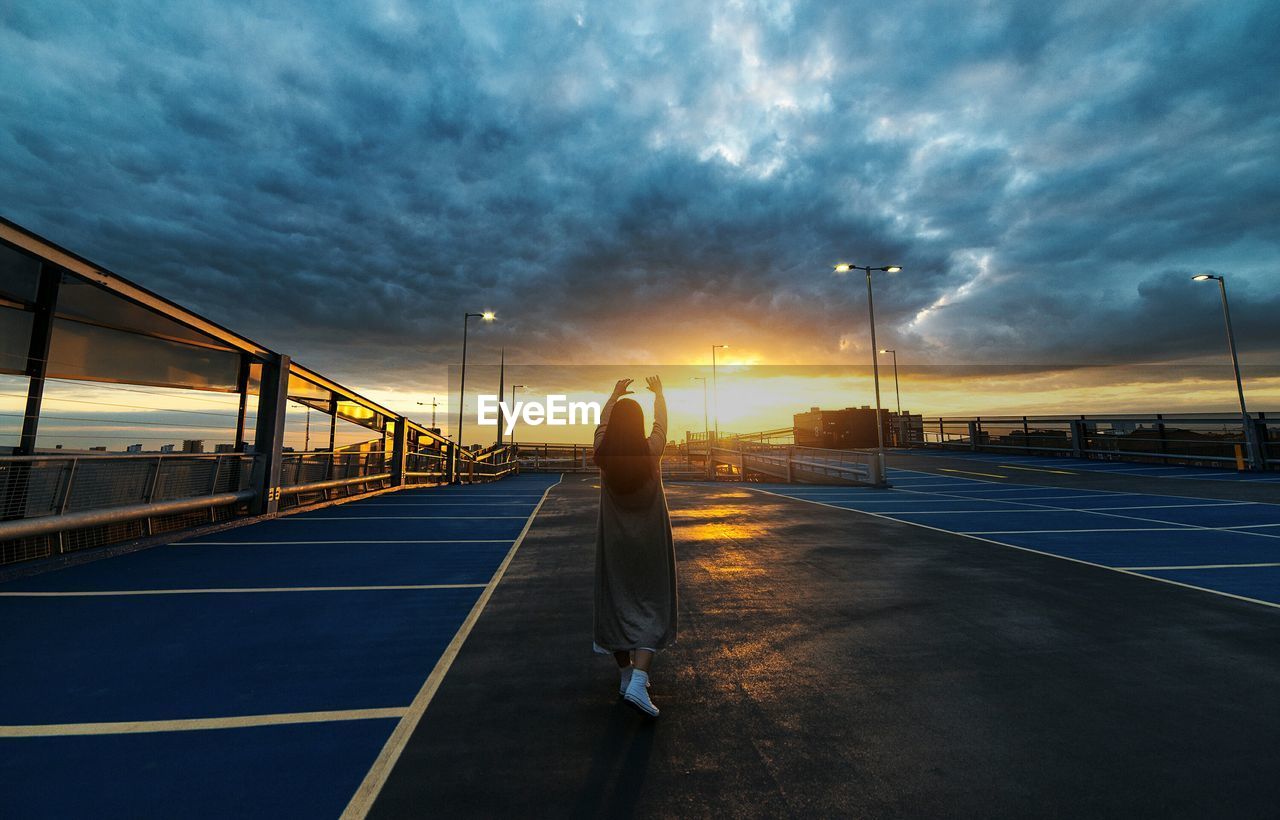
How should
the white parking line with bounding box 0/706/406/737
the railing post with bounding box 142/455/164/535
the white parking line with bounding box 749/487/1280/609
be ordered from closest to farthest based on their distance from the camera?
the white parking line with bounding box 0/706/406/737
the white parking line with bounding box 749/487/1280/609
the railing post with bounding box 142/455/164/535

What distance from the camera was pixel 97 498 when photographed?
5828 millimetres

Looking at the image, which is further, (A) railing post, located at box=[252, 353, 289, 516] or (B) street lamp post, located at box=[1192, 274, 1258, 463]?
(B) street lamp post, located at box=[1192, 274, 1258, 463]

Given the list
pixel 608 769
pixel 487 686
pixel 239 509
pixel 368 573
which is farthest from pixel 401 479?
pixel 608 769

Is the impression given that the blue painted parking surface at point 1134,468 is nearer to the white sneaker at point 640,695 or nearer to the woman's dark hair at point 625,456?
the woman's dark hair at point 625,456

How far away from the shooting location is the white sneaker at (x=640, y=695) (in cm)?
254

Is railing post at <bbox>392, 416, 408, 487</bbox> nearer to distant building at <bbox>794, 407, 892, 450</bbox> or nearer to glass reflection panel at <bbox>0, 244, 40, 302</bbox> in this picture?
glass reflection panel at <bbox>0, 244, 40, 302</bbox>

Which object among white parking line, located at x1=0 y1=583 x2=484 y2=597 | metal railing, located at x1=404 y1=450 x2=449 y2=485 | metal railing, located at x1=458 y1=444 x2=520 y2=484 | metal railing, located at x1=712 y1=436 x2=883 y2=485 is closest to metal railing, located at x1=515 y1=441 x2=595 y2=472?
metal railing, located at x1=458 y1=444 x2=520 y2=484

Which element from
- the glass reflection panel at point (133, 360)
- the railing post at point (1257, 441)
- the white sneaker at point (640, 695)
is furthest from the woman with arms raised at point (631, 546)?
the railing post at point (1257, 441)

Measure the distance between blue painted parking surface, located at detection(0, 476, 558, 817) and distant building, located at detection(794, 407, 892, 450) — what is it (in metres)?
41.0

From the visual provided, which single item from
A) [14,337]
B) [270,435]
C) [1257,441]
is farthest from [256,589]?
[1257,441]

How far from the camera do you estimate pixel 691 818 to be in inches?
73.8

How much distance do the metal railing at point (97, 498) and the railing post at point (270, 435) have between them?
0.79 metres

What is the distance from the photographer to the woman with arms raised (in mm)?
2932

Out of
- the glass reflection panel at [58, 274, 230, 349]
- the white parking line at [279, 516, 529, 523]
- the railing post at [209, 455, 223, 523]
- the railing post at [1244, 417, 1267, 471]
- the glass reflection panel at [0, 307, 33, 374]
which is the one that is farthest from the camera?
the railing post at [1244, 417, 1267, 471]
